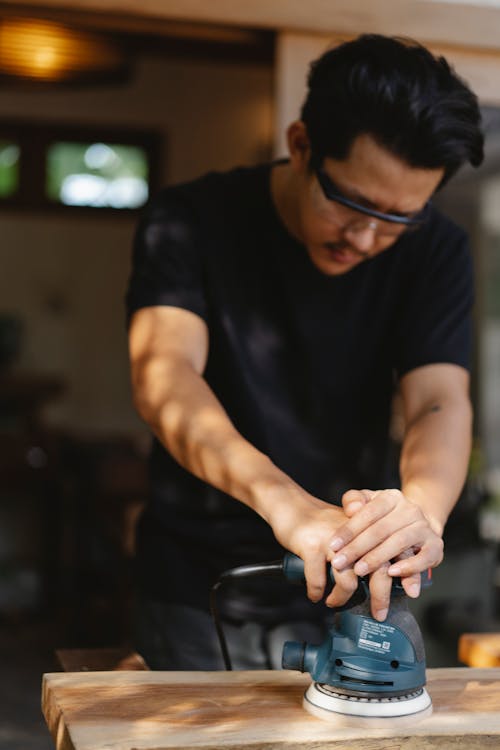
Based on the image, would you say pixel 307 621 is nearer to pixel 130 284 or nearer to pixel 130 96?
pixel 130 284

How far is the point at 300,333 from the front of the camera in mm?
1908

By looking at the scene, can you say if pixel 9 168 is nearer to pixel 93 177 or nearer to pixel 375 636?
pixel 93 177

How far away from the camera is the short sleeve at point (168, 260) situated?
71.9 inches

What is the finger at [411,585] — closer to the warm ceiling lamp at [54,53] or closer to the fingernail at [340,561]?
the fingernail at [340,561]

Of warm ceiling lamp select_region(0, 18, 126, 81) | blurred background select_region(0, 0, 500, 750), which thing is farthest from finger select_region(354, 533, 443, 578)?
warm ceiling lamp select_region(0, 18, 126, 81)

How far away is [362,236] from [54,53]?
3062 mm

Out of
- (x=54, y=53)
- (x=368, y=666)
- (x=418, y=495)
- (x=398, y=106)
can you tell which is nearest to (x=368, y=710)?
(x=368, y=666)

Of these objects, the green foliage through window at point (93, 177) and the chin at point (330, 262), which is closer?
the chin at point (330, 262)

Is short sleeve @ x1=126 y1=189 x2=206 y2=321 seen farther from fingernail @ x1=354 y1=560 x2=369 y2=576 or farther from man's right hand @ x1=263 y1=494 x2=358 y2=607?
fingernail @ x1=354 y1=560 x2=369 y2=576

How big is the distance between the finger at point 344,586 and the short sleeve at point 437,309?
0.62 meters

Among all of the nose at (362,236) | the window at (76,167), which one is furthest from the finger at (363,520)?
the window at (76,167)

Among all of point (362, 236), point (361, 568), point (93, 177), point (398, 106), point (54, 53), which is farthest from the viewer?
point (93, 177)

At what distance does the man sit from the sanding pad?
35cm

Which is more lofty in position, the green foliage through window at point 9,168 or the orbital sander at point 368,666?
the orbital sander at point 368,666
